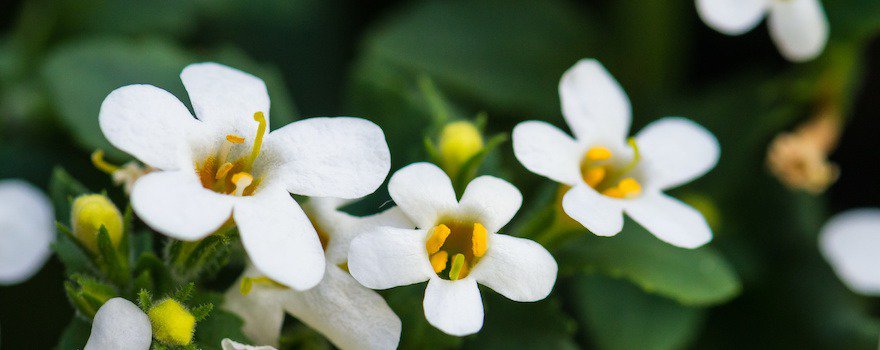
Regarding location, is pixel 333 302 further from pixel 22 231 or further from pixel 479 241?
pixel 22 231

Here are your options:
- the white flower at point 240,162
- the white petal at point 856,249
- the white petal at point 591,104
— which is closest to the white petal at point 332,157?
the white flower at point 240,162

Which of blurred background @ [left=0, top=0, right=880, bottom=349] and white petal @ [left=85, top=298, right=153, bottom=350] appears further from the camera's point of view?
blurred background @ [left=0, top=0, right=880, bottom=349]

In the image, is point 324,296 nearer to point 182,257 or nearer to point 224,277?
point 182,257

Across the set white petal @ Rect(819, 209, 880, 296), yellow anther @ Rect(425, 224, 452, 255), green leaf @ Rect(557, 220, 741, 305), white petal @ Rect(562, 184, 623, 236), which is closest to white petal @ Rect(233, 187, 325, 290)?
yellow anther @ Rect(425, 224, 452, 255)

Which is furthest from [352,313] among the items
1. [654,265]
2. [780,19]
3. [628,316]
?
[780,19]

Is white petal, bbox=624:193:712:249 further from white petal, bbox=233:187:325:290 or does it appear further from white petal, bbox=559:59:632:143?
white petal, bbox=233:187:325:290

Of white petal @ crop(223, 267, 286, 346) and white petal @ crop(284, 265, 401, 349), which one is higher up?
white petal @ crop(284, 265, 401, 349)

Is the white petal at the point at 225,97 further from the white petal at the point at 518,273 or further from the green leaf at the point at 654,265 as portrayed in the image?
the green leaf at the point at 654,265

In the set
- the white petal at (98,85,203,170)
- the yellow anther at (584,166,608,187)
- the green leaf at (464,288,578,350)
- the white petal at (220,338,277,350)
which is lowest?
the green leaf at (464,288,578,350)
